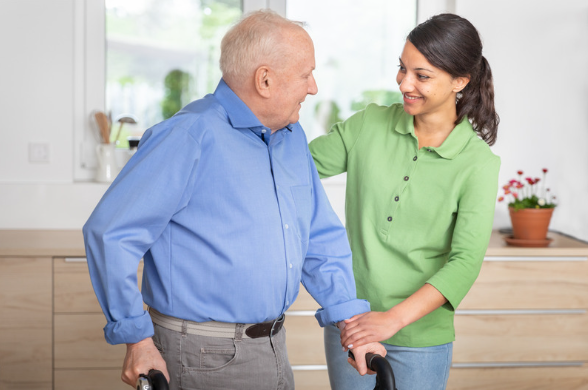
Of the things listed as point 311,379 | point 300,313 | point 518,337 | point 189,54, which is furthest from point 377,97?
point 311,379

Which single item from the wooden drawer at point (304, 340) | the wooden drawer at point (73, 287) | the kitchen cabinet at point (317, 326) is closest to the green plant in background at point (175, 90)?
the kitchen cabinet at point (317, 326)

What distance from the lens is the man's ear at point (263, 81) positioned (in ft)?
4.35

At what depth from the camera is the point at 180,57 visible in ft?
10.4

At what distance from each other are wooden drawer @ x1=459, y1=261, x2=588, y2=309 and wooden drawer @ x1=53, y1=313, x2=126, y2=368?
1499 millimetres

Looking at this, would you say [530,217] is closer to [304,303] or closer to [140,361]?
[304,303]

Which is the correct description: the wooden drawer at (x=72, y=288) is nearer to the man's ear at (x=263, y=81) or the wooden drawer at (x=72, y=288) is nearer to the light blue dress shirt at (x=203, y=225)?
the light blue dress shirt at (x=203, y=225)

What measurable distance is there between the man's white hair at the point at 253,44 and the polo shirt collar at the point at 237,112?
39mm

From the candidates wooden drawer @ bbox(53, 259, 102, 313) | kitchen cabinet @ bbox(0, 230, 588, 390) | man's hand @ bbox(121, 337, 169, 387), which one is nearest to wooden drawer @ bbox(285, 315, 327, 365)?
kitchen cabinet @ bbox(0, 230, 588, 390)

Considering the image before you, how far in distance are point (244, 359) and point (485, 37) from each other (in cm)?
229

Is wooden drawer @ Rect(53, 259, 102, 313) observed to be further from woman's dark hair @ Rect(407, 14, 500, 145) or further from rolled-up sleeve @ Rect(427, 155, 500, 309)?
woman's dark hair @ Rect(407, 14, 500, 145)

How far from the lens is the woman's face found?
1561 mm

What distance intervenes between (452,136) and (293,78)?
20.0 inches

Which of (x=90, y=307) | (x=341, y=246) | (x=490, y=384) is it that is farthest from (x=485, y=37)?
(x=90, y=307)

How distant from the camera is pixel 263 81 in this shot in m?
1.34
